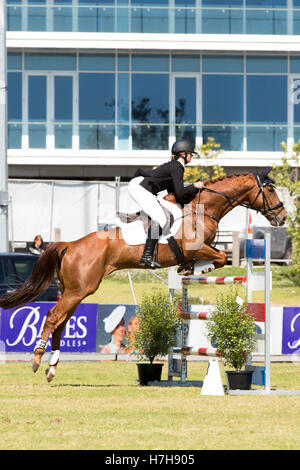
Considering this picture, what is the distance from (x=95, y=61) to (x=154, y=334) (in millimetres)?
22520

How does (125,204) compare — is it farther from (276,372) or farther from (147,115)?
(276,372)

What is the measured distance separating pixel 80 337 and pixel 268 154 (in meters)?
17.7

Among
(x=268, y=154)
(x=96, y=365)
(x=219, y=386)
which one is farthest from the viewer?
(x=268, y=154)

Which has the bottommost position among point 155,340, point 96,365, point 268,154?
point 96,365

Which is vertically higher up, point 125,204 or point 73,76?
point 73,76

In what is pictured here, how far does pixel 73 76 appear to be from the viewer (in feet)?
108

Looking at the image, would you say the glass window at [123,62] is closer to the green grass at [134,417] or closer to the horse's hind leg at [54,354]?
the green grass at [134,417]

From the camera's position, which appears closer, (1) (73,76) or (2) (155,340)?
(2) (155,340)

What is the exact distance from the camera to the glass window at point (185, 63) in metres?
32.8

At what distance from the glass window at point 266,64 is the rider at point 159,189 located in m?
22.4

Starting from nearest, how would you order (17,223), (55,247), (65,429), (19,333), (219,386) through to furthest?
(65,429), (219,386), (55,247), (19,333), (17,223)

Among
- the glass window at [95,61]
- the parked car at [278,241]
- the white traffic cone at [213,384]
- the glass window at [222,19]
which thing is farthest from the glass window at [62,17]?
the white traffic cone at [213,384]

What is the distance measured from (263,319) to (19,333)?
601 centimetres

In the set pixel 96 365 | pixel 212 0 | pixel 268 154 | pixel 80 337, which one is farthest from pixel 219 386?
pixel 212 0
